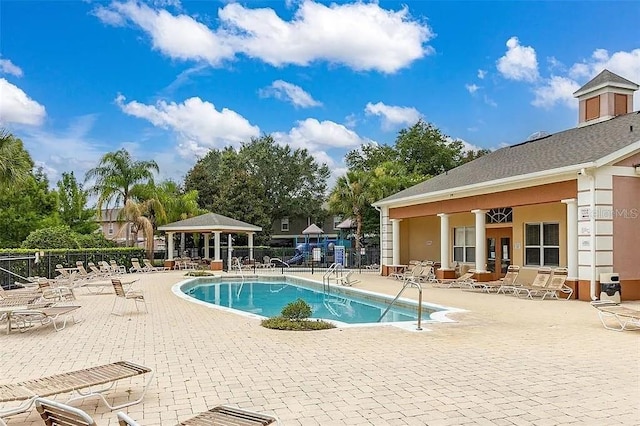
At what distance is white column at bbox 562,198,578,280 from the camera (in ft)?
50.2

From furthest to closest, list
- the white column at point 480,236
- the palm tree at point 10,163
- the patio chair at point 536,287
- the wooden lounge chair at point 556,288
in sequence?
1. the white column at point 480,236
2. the palm tree at point 10,163
3. the patio chair at point 536,287
4. the wooden lounge chair at point 556,288

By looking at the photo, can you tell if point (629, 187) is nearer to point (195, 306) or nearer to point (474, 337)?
point (474, 337)

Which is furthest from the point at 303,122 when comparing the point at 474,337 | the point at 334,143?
the point at 474,337

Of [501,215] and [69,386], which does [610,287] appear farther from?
[69,386]

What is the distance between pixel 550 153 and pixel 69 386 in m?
17.2

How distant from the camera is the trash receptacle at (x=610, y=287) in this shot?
1392 cm

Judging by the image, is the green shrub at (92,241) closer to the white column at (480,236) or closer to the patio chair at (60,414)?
the white column at (480,236)

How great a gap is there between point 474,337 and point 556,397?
3659 mm

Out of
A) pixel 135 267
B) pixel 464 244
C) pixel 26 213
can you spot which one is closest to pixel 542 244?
pixel 464 244

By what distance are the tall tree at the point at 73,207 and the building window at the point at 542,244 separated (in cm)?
3759

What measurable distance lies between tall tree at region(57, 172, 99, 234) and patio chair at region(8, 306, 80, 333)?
3639cm

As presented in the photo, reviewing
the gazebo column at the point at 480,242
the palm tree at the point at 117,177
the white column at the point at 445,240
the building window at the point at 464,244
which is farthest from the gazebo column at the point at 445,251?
the palm tree at the point at 117,177

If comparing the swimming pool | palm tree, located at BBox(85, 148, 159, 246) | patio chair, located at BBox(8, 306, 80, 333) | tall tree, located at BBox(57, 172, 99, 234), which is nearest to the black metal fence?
palm tree, located at BBox(85, 148, 159, 246)

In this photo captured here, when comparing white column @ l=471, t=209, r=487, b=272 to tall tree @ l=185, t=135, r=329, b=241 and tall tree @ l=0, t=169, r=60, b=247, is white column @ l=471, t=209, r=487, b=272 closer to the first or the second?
tall tree @ l=185, t=135, r=329, b=241
